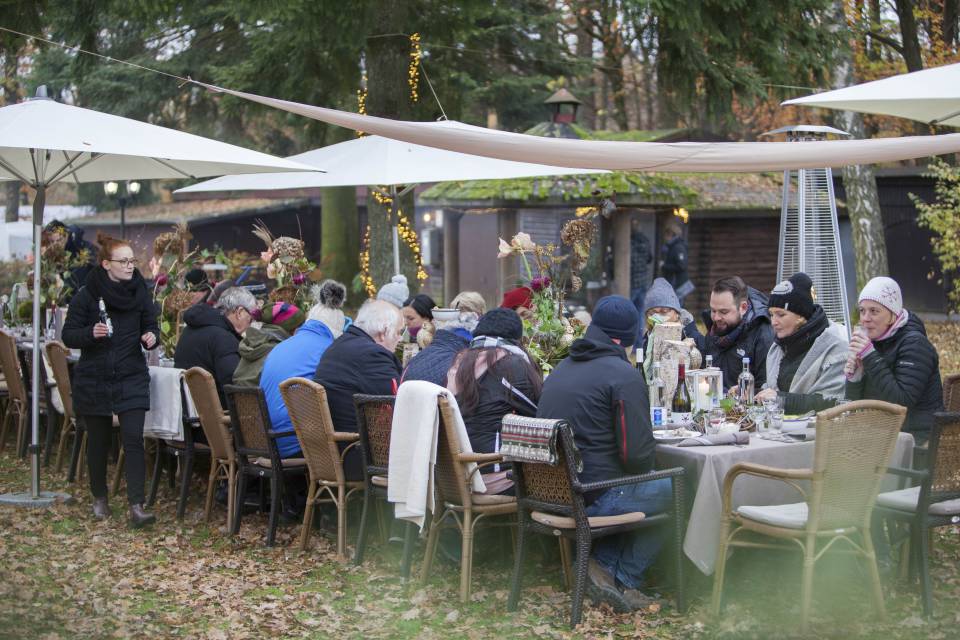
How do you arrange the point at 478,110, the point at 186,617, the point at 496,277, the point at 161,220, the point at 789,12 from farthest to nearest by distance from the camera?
the point at 161,220 → the point at 478,110 → the point at 496,277 → the point at 789,12 → the point at 186,617

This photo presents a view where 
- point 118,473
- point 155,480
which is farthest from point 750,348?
point 118,473

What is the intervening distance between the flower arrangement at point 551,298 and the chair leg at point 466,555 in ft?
5.27

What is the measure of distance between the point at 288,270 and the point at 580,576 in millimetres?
4625

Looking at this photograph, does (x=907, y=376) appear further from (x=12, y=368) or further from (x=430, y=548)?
(x=12, y=368)

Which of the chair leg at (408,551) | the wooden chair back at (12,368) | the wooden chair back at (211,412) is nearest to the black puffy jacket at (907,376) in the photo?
the chair leg at (408,551)

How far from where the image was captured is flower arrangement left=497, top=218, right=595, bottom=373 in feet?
22.7

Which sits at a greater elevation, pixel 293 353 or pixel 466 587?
pixel 293 353

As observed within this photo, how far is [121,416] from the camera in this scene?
7.02 m

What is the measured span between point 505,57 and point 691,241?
7.58 metres

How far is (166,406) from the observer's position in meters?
7.37

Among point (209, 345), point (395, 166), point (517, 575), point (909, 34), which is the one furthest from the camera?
point (909, 34)

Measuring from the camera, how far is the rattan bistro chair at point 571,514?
15.9 feet

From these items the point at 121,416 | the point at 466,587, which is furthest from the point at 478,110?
the point at 466,587

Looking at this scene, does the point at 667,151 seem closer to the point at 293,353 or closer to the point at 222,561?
the point at 293,353
